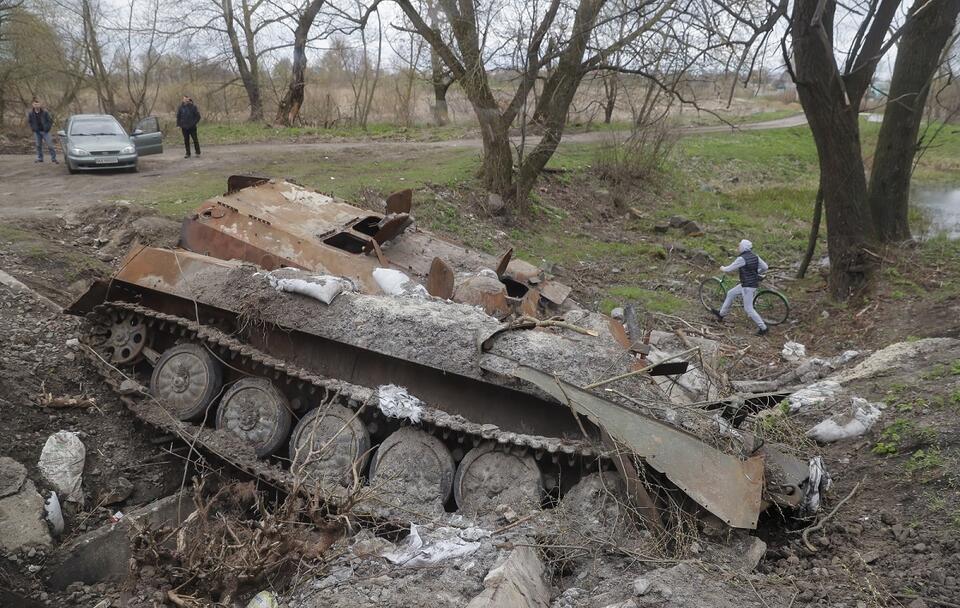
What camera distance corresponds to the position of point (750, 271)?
36.0 feet

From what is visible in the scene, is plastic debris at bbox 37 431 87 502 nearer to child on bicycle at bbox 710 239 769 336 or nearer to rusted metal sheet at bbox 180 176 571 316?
rusted metal sheet at bbox 180 176 571 316

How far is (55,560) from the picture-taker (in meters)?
5.23

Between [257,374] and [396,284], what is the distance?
138 centimetres

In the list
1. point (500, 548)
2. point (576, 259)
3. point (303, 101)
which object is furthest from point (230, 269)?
point (303, 101)

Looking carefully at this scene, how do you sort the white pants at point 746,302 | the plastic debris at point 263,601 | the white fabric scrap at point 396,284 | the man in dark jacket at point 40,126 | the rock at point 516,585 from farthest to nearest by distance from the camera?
the man in dark jacket at point 40,126 < the white pants at point 746,302 < the white fabric scrap at point 396,284 < the plastic debris at point 263,601 < the rock at point 516,585

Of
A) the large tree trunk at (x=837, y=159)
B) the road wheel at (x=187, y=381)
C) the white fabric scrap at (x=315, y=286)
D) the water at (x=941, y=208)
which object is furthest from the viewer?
the water at (x=941, y=208)

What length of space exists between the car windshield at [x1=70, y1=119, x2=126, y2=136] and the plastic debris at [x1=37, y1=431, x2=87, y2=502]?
463 inches

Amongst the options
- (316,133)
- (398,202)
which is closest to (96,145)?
(316,133)

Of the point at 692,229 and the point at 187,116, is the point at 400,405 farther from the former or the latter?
the point at 187,116

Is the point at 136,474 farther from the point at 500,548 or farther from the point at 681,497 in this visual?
the point at 681,497

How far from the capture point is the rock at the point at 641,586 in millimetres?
4141

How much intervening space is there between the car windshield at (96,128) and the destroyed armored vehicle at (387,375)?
10.4 meters

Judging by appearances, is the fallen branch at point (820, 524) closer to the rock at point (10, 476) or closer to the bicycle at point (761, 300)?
the rock at point (10, 476)

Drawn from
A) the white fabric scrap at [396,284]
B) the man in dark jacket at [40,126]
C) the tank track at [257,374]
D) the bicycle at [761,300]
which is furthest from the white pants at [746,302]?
the man in dark jacket at [40,126]
